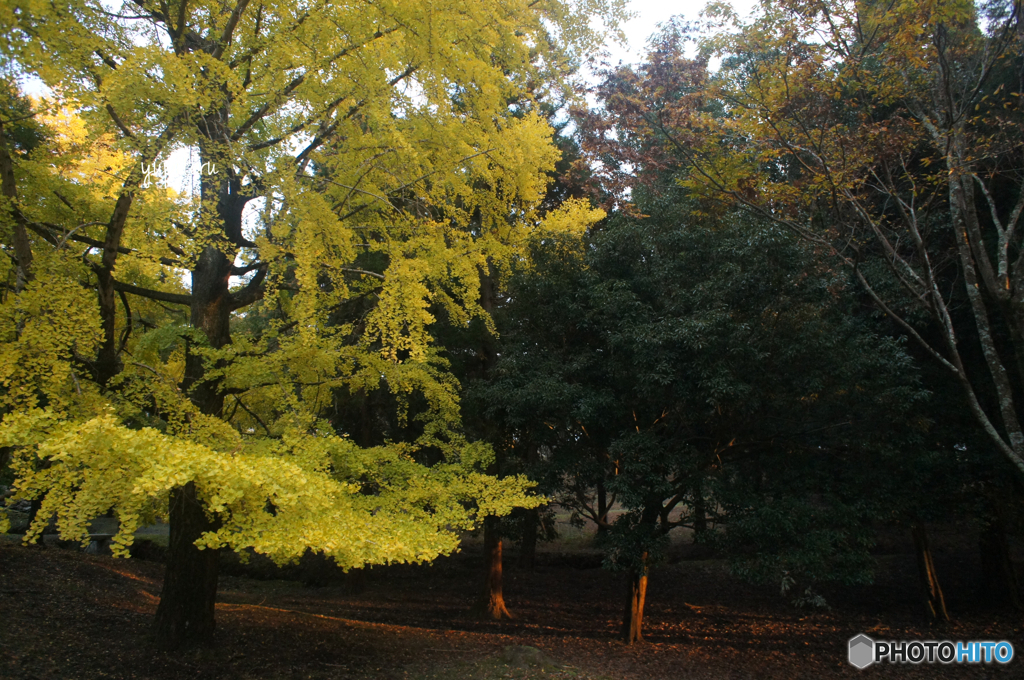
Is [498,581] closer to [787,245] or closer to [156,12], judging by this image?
[787,245]

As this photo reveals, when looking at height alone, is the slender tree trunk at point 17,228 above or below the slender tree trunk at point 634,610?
above

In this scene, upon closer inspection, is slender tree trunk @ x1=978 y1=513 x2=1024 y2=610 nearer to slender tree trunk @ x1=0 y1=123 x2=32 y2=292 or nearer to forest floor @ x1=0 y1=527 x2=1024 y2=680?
forest floor @ x1=0 y1=527 x2=1024 y2=680

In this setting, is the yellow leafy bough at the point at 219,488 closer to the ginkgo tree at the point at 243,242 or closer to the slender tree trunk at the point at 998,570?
the ginkgo tree at the point at 243,242

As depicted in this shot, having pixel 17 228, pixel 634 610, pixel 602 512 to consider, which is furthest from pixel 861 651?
pixel 17 228

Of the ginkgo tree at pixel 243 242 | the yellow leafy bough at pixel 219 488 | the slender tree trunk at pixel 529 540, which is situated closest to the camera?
the yellow leafy bough at pixel 219 488

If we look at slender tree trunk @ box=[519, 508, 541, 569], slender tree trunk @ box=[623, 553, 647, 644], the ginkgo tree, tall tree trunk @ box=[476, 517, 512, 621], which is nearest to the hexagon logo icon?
slender tree trunk @ box=[623, 553, 647, 644]

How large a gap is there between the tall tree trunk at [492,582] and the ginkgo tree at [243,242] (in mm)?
3366

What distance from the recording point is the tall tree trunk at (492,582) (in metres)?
11.0

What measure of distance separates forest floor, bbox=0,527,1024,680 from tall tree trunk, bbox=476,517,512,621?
1.12 feet

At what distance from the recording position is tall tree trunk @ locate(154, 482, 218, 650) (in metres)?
6.93

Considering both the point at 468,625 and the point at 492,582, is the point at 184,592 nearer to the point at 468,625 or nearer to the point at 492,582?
the point at 468,625

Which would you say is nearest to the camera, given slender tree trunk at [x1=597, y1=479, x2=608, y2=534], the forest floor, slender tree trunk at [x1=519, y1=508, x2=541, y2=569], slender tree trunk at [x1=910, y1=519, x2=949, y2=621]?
the forest floor

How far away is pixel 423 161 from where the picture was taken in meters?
6.91

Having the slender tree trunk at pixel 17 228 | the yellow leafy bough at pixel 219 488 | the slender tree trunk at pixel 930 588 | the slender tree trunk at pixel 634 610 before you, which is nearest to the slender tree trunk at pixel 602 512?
the slender tree trunk at pixel 634 610
